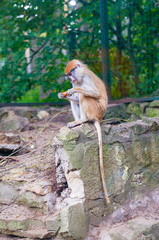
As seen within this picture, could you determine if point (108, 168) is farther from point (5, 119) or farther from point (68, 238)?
point (5, 119)

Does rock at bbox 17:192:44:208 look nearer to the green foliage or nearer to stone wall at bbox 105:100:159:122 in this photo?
stone wall at bbox 105:100:159:122

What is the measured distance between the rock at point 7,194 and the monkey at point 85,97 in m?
1.17

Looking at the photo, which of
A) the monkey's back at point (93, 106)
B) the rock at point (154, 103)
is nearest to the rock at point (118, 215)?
the monkey's back at point (93, 106)

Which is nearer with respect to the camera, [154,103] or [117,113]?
[154,103]

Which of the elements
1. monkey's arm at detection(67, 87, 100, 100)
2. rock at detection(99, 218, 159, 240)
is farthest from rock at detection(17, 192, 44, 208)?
monkey's arm at detection(67, 87, 100, 100)

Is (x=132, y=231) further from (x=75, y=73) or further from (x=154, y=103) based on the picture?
(x=154, y=103)

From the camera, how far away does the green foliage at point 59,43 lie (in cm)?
712

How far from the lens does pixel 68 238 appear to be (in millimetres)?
3555

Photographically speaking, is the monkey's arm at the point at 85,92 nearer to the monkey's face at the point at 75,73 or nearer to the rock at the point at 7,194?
the monkey's face at the point at 75,73

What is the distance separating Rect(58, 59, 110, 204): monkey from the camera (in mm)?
4262

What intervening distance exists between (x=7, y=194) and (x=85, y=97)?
5.70ft

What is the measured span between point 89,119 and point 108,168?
74 centimetres

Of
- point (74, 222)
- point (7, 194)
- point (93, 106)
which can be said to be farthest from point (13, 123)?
point (74, 222)

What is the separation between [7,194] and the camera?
414 cm
